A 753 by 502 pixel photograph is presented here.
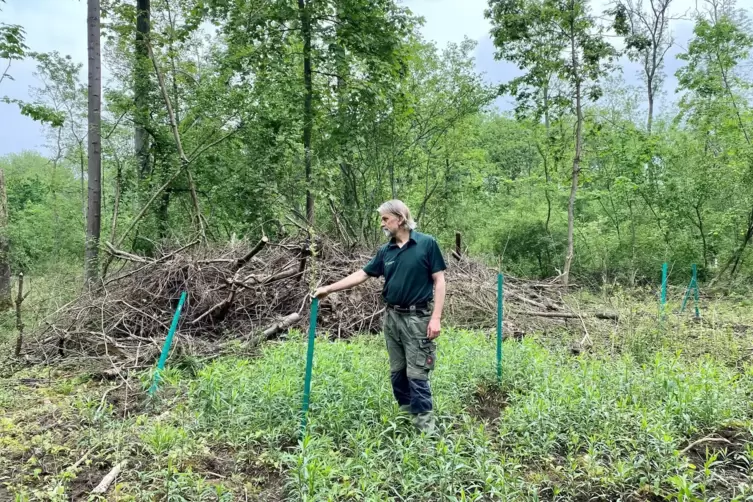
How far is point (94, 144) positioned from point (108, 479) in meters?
5.89

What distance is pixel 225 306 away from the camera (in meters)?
6.67

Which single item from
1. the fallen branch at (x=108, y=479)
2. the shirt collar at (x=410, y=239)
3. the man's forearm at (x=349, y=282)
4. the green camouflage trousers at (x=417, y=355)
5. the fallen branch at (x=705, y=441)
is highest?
the shirt collar at (x=410, y=239)

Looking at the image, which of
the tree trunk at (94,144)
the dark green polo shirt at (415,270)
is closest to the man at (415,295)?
the dark green polo shirt at (415,270)

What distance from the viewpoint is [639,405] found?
12.4 feet

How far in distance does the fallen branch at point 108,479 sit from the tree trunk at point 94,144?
4909 millimetres

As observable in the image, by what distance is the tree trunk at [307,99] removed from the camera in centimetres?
945

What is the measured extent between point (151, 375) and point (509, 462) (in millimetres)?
3386

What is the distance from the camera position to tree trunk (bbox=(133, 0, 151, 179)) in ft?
28.0

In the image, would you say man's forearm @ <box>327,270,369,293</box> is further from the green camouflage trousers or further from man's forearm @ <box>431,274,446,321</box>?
man's forearm @ <box>431,274,446,321</box>

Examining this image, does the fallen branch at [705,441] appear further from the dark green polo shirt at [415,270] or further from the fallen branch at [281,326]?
the fallen branch at [281,326]

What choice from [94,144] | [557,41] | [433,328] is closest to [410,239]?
[433,328]

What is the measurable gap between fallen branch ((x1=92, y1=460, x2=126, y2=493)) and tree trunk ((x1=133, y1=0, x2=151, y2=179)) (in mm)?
6954

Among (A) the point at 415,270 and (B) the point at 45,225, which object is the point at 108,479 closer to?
(A) the point at 415,270

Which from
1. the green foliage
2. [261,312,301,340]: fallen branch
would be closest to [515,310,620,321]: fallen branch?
[261,312,301,340]: fallen branch
